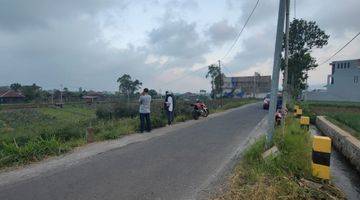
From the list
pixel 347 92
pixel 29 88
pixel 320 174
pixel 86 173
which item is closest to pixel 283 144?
pixel 320 174

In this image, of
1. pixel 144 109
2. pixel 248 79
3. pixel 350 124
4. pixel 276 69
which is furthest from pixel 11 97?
pixel 248 79

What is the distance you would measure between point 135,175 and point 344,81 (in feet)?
228

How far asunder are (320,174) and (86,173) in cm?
469

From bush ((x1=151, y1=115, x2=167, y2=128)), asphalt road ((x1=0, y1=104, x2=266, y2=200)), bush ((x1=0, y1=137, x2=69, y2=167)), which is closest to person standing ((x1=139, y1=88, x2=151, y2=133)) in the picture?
bush ((x1=151, y1=115, x2=167, y2=128))

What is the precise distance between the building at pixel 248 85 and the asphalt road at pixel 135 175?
100 m

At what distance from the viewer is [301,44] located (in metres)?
38.5

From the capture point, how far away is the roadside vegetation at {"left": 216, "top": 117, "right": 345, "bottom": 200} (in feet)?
19.2

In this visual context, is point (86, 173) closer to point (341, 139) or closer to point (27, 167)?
point (27, 167)

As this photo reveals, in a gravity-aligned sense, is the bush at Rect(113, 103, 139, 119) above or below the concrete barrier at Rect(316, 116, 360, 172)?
above

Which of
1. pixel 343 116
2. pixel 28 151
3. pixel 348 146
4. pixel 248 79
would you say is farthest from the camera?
pixel 248 79

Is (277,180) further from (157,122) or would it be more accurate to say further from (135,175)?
(157,122)

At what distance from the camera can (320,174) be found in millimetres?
7121

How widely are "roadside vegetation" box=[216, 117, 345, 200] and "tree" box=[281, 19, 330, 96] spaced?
101 ft

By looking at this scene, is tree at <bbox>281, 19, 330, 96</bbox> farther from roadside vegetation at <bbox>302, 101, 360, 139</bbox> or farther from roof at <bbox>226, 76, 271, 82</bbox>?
roof at <bbox>226, 76, 271, 82</bbox>
